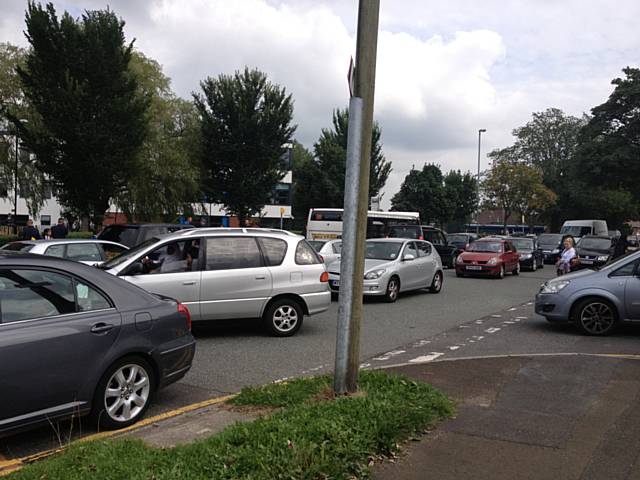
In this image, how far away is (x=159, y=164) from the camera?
28.2 m

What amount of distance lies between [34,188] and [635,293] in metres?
26.4

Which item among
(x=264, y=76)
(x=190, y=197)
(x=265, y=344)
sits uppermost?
(x=264, y=76)

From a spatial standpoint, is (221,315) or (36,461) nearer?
(36,461)


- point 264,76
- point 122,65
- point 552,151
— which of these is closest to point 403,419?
point 122,65

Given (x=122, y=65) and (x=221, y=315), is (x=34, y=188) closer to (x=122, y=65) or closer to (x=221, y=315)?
(x=122, y=65)

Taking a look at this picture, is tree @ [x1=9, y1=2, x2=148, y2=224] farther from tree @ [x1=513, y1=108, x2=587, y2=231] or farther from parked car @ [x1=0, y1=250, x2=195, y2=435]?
A: tree @ [x1=513, y1=108, x2=587, y2=231]

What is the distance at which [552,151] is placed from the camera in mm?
72000

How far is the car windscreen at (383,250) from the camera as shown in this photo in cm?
1443

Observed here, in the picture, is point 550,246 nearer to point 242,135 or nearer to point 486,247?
point 486,247

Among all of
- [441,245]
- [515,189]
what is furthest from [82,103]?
[515,189]

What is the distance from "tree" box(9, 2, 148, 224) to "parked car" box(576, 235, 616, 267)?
61.9 ft

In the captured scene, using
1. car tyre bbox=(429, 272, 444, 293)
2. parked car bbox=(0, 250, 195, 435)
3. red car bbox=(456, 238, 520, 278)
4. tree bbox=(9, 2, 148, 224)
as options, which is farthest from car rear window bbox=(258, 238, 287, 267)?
tree bbox=(9, 2, 148, 224)

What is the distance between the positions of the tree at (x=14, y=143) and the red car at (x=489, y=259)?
18446mm

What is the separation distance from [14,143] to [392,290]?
859 inches
